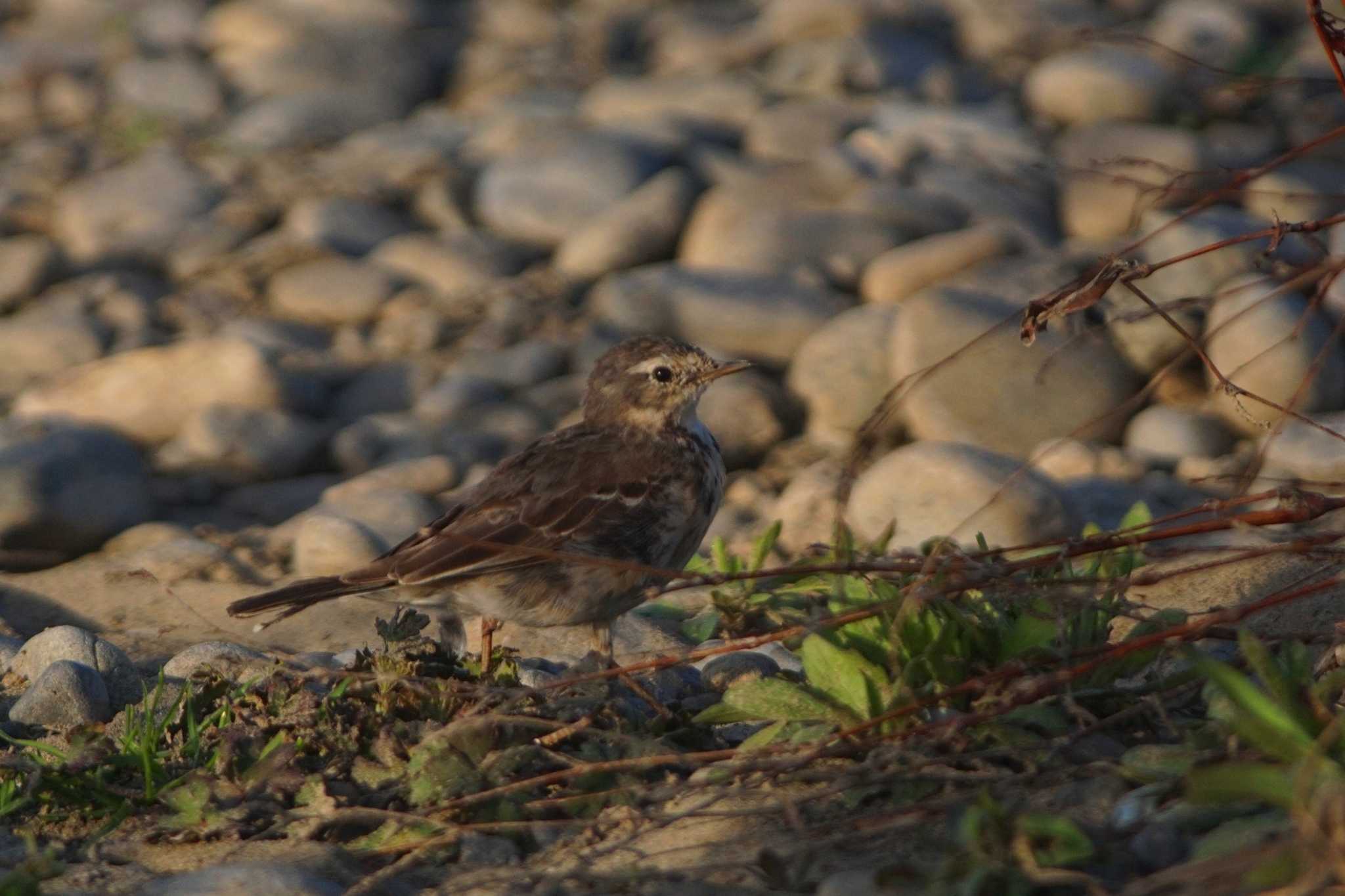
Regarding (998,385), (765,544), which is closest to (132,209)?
(998,385)

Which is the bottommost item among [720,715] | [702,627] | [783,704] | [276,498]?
[276,498]

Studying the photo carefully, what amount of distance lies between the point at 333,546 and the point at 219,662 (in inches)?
77.6

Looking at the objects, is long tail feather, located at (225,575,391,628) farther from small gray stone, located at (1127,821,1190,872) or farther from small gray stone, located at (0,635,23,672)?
small gray stone, located at (1127,821,1190,872)

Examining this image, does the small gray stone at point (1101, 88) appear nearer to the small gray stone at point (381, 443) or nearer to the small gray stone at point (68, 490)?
the small gray stone at point (381, 443)

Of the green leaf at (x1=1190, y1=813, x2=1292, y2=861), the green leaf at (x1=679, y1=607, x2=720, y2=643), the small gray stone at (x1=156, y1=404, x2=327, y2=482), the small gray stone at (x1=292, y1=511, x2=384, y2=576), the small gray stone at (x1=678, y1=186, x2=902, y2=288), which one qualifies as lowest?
the small gray stone at (x1=156, y1=404, x2=327, y2=482)

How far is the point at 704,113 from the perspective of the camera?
13180 millimetres

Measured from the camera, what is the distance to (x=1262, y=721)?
3482mm

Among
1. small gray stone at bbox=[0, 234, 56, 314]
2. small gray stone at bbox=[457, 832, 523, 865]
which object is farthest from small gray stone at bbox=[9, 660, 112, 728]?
small gray stone at bbox=[0, 234, 56, 314]

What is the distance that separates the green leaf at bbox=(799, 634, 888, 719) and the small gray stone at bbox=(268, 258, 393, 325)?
7090 mm

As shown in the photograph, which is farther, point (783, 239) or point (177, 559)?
point (783, 239)

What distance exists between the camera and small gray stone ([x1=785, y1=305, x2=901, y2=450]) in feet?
29.9

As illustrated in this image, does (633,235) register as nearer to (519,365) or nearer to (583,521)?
(519,365)

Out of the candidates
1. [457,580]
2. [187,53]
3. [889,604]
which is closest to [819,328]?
[457,580]

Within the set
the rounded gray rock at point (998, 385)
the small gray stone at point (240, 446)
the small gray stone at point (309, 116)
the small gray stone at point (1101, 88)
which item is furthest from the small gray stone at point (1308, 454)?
the small gray stone at point (309, 116)
